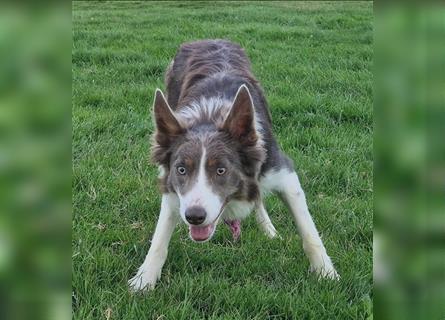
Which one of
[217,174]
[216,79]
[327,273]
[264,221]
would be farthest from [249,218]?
[216,79]

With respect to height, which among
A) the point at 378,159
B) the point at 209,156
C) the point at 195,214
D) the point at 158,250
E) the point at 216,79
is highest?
the point at 378,159

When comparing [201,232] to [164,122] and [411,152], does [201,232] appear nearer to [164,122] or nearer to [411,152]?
[164,122]

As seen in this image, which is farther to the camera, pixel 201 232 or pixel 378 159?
pixel 201 232

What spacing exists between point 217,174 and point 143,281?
91cm

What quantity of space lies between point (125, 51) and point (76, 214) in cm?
612

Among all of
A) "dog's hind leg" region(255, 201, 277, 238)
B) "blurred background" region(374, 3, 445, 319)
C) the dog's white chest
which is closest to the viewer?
"blurred background" region(374, 3, 445, 319)

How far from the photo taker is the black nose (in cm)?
375

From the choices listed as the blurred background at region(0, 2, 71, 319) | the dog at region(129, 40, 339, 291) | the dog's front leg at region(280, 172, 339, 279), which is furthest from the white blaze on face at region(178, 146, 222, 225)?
the blurred background at region(0, 2, 71, 319)

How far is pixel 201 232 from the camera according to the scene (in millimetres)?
3980

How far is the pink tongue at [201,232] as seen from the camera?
155 inches

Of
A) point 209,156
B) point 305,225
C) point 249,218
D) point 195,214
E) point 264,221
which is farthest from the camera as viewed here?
point 249,218

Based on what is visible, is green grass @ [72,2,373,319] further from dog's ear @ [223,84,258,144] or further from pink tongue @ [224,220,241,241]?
dog's ear @ [223,84,258,144]

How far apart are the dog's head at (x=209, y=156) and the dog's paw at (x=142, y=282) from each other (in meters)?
0.41

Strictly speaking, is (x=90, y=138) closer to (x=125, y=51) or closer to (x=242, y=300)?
(x=242, y=300)
